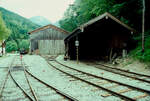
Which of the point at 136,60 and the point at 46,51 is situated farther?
the point at 46,51

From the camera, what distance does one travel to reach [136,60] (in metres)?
10.9

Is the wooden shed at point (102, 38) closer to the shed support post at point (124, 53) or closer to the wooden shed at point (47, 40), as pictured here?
the shed support post at point (124, 53)

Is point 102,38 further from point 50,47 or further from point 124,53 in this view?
point 50,47

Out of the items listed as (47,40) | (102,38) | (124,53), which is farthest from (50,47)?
(124,53)

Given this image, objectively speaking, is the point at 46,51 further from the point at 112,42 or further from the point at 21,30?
the point at 21,30

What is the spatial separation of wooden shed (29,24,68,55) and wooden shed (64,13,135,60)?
956 cm

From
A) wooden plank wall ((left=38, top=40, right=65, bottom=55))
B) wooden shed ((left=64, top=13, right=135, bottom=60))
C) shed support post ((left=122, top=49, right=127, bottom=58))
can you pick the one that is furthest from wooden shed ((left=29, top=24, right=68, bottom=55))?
shed support post ((left=122, top=49, right=127, bottom=58))

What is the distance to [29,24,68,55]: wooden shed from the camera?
88.9 feet

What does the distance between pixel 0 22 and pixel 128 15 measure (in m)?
29.3

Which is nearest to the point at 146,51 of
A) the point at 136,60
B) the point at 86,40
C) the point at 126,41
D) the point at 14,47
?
the point at 136,60

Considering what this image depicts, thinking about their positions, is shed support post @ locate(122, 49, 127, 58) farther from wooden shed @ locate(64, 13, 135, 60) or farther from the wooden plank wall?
the wooden plank wall

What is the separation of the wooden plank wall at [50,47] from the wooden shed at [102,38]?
9498 millimetres

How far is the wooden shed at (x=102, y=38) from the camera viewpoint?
1259cm

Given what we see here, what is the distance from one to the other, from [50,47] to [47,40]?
1571 mm
